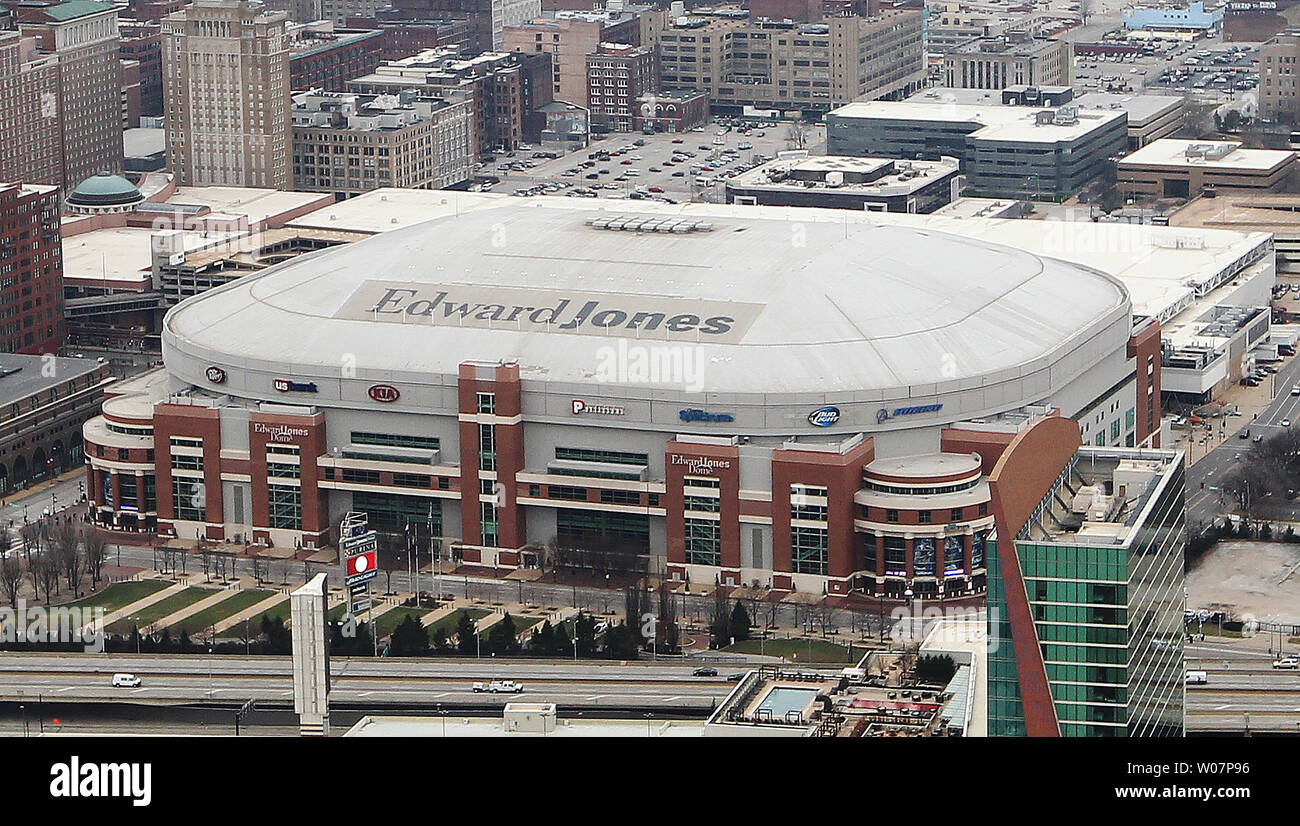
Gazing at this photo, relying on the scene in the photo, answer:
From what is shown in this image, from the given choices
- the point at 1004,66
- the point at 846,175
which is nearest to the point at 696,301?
the point at 846,175

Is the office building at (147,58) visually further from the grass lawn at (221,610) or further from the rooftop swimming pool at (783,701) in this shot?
the rooftop swimming pool at (783,701)

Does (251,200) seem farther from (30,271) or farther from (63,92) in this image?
(30,271)

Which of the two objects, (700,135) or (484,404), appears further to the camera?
(700,135)

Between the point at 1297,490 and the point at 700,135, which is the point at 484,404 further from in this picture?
the point at 700,135

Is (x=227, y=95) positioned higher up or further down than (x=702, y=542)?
higher up

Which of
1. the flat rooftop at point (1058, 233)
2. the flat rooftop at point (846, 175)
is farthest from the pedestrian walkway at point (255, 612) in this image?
the flat rooftop at point (846, 175)

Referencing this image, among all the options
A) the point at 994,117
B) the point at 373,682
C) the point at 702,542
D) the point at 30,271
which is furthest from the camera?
the point at 994,117
